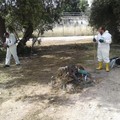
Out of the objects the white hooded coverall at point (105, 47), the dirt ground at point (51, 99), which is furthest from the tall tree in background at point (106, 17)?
the dirt ground at point (51, 99)

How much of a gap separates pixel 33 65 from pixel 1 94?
496 centimetres

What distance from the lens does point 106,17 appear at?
22.9 meters

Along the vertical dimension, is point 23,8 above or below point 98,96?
above

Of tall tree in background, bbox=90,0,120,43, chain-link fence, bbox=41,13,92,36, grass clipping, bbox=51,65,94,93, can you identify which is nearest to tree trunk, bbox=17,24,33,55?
tall tree in background, bbox=90,0,120,43

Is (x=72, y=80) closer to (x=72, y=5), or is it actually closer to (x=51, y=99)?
(x=51, y=99)

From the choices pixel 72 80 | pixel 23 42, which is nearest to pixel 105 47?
pixel 72 80

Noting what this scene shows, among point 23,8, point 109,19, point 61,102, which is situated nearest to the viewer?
point 61,102

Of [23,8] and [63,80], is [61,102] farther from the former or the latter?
[23,8]

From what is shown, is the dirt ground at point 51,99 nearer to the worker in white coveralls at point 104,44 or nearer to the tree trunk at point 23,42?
the worker in white coveralls at point 104,44

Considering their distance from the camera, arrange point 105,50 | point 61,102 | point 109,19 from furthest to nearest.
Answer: point 109,19 < point 105,50 < point 61,102

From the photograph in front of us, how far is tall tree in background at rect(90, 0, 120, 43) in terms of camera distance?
2236 cm

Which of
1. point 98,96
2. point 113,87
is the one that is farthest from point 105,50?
point 98,96

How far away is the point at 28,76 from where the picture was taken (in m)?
12.6

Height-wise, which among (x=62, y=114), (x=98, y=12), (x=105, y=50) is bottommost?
(x=62, y=114)
